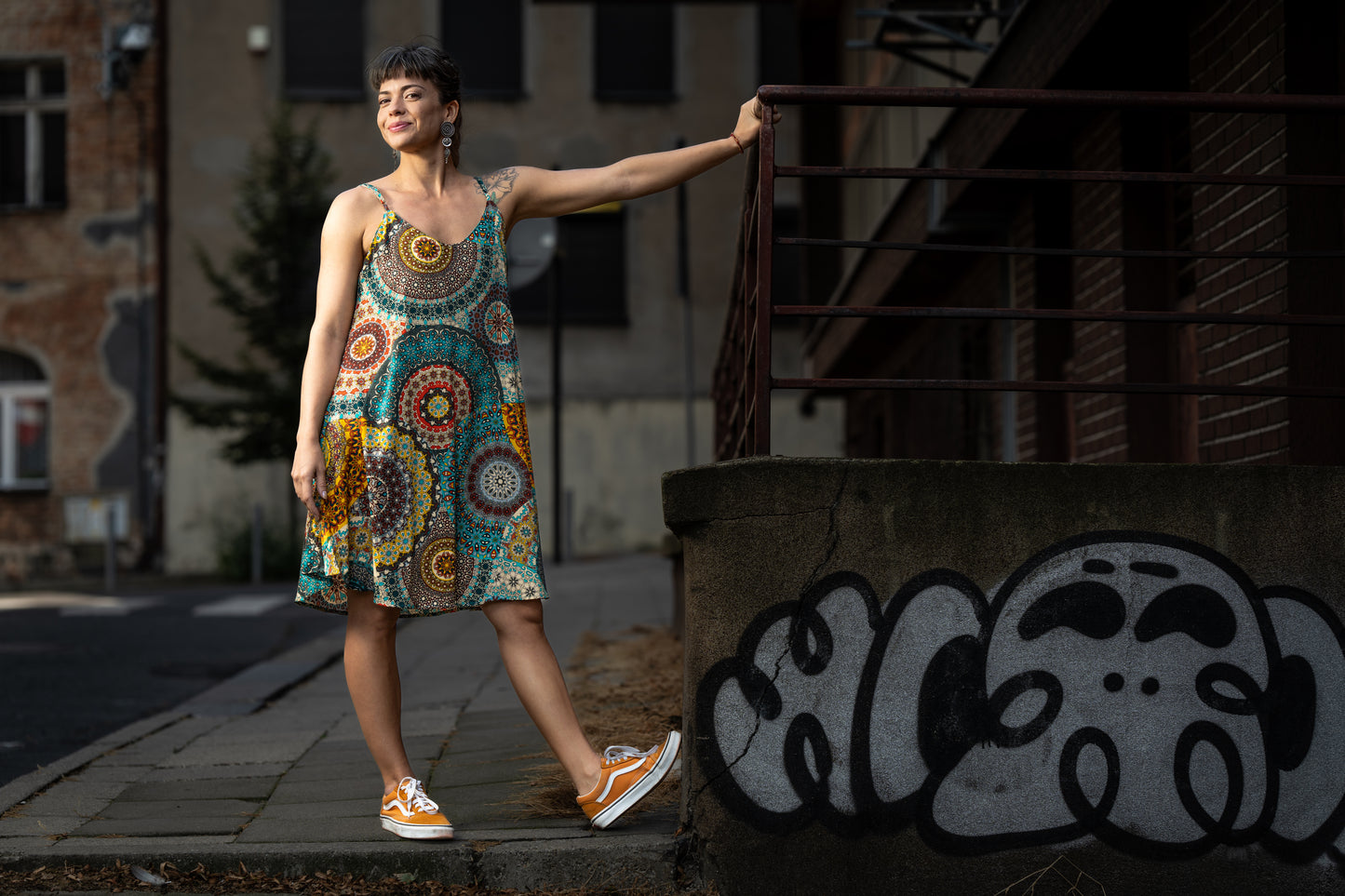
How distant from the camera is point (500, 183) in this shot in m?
3.53

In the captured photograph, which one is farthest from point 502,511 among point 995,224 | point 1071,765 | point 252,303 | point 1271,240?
point 252,303

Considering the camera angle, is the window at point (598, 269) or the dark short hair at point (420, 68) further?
the window at point (598, 269)

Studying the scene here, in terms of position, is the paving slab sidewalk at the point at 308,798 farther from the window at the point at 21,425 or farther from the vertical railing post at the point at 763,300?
the window at the point at 21,425

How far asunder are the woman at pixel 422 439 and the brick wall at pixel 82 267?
63.1 feet

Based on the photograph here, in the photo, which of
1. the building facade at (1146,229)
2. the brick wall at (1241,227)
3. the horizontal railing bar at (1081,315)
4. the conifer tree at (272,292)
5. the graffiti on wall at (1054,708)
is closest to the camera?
the graffiti on wall at (1054,708)

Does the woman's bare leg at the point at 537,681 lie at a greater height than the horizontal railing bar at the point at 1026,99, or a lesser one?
lesser

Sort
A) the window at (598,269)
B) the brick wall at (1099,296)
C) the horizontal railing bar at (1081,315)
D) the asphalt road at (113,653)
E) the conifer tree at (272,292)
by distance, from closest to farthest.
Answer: the horizontal railing bar at (1081,315) → the asphalt road at (113,653) → the brick wall at (1099,296) → the conifer tree at (272,292) → the window at (598,269)

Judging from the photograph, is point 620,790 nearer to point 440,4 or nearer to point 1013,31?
point 1013,31

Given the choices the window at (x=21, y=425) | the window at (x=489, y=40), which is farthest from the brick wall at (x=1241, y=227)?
the window at (x=21, y=425)

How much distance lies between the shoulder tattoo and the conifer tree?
49.0 feet

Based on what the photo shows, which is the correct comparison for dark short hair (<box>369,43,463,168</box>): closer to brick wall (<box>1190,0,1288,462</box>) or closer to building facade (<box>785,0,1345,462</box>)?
building facade (<box>785,0,1345,462</box>)

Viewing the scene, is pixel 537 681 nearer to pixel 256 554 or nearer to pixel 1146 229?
pixel 1146 229

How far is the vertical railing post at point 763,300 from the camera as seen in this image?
3207 millimetres

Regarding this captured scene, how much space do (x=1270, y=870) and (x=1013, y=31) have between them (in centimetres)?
369
